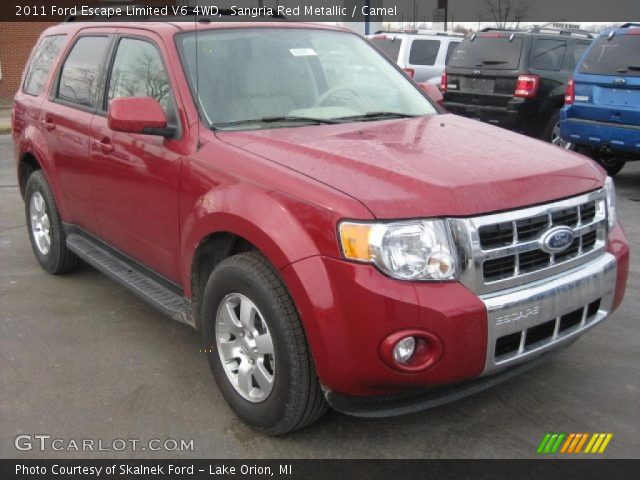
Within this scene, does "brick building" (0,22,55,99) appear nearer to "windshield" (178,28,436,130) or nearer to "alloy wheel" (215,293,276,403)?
"windshield" (178,28,436,130)

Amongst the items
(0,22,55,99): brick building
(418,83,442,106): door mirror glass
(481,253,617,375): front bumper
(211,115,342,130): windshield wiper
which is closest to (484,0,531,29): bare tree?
(0,22,55,99): brick building

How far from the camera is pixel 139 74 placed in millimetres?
3895

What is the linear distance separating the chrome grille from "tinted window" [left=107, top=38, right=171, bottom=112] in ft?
5.98

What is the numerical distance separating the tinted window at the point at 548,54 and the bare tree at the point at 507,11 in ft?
75.9

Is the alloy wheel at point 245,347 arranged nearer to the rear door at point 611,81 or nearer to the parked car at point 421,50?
the rear door at point 611,81

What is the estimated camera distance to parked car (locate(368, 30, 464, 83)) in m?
13.7

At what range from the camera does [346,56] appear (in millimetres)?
4164

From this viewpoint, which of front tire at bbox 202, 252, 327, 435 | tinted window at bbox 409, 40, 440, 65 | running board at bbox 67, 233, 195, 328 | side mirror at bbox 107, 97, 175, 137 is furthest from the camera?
tinted window at bbox 409, 40, 440, 65

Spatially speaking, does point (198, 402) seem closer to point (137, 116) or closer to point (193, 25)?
point (137, 116)

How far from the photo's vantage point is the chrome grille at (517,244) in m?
2.55

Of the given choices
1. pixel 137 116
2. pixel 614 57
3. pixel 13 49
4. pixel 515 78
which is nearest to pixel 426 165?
pixel 137 116
